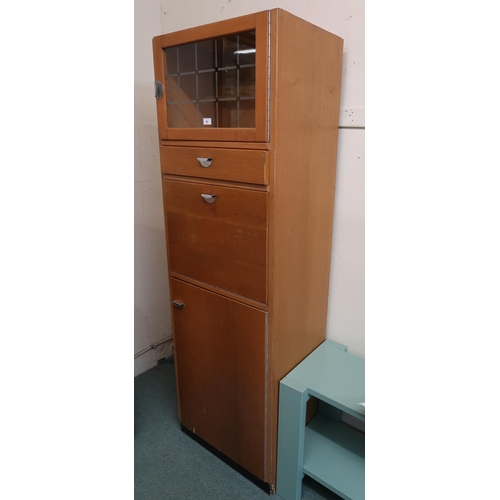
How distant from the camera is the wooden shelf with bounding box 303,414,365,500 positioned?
1496mm

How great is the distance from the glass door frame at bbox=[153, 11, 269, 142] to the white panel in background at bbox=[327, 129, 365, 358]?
1.56 ft

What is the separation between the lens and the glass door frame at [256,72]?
1206 millimetres

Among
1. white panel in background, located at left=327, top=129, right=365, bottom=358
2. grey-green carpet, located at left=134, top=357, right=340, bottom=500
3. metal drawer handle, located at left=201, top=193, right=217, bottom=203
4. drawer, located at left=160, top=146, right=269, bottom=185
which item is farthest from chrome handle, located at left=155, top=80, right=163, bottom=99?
grey-green carpet, located at left=134, top=357, right=340, bottom=500

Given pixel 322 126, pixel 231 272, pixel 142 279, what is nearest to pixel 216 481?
pixel 231 272

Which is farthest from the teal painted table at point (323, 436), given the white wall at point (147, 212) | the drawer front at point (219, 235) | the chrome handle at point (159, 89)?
the chrome handle at point (159, 89)

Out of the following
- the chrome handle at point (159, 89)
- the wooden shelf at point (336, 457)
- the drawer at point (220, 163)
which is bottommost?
the wooden shelf at point (336, 457)

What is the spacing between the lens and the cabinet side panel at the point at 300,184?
126 cm

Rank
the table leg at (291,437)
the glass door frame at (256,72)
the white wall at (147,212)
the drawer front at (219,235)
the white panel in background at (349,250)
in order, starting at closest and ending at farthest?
the glass door frame at (256,72), the drawer front at (219,235), the table leg at (291,437), the white panel in background at (349,250), the white wall at (147,212)

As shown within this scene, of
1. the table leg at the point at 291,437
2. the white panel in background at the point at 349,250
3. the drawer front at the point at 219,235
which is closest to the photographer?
the drawer front at the point at 219,235

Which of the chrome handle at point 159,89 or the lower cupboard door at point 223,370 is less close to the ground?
the chrome handle at point 159,89

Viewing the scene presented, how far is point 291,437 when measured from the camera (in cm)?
153

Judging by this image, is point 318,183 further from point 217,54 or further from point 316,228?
point 217,54

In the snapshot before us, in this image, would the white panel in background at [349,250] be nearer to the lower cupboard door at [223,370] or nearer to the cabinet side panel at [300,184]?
the cabinet side panel at [300,184]

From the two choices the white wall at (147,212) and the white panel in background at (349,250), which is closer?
the white panel in background at (349,250)
